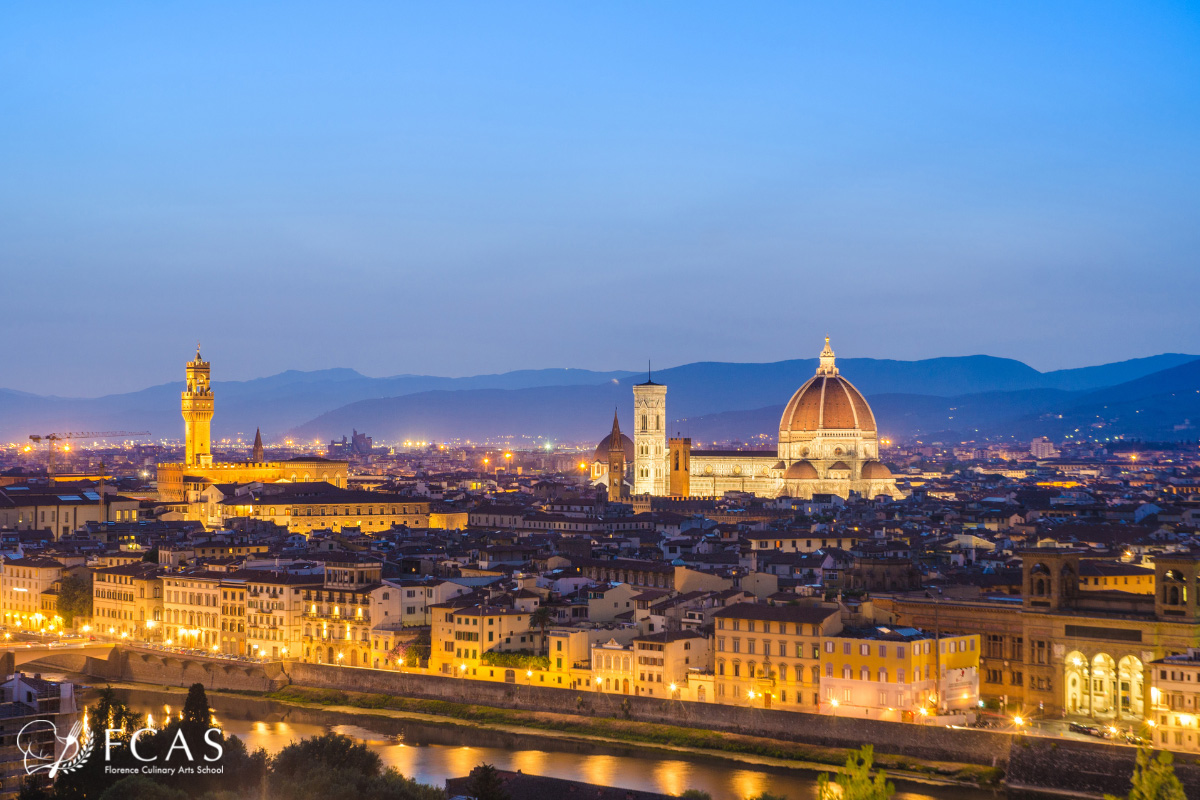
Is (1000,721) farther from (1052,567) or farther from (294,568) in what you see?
(294,568)

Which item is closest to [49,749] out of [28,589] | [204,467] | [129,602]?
[129,602]

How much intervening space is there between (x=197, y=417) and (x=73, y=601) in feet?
164

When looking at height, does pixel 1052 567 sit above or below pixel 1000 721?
above

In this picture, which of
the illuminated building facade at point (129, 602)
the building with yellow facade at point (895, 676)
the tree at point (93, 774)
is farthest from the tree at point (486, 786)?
the illuminated building facade at point (129, 602)

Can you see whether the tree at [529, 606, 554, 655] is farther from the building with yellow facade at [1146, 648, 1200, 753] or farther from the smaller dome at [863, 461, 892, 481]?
the smaller dome at [863, 461, 892, 481]

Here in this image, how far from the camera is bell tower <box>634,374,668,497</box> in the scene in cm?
11019

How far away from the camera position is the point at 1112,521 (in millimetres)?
76062

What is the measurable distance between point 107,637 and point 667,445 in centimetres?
6598

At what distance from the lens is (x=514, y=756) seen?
37.4 metres

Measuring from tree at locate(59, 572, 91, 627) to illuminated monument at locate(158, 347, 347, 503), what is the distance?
129ft

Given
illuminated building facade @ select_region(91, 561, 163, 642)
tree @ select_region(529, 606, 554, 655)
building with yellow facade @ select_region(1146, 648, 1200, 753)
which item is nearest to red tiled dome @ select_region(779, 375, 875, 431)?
illuminated building facade @ select_region(91, 561, 163, 642)

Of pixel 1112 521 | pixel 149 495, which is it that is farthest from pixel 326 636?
pixel 149 495

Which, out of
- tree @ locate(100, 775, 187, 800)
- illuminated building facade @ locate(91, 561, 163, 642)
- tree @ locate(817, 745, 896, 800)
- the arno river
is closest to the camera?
tree @ locate(817, 745, 896, 800)

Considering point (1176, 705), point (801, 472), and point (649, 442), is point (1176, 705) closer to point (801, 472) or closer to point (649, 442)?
point (801, 472)
